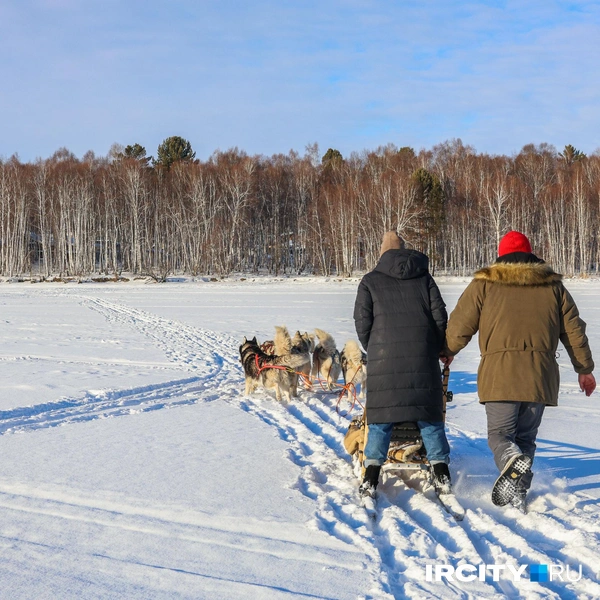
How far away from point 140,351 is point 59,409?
4.37 metres

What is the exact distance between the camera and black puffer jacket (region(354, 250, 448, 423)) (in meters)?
3.75

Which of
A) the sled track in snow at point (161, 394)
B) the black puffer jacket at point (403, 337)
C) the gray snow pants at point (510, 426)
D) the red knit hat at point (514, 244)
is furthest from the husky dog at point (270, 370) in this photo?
the red knit hat at point (514, 244)

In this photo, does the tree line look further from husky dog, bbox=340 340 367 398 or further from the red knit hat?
the red knit hat

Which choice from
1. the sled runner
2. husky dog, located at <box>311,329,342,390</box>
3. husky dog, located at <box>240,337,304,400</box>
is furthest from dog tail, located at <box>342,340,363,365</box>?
the sled runner

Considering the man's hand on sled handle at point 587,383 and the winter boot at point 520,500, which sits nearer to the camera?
the winter boot at point 520,500

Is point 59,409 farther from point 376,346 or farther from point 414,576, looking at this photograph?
point 414,576

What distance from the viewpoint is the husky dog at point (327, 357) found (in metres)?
7.79

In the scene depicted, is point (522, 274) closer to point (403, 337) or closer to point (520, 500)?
point (403, 337)

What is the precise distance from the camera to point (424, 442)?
12.7 ft

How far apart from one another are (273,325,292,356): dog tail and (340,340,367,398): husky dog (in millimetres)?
672

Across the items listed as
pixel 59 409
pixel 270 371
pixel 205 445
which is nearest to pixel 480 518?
pixel 205 445

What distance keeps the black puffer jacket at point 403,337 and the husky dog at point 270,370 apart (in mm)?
3327

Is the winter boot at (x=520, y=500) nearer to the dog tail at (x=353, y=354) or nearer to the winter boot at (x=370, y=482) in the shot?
the winter boot at (x=370, y=482)

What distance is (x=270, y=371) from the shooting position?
7.16 meters
